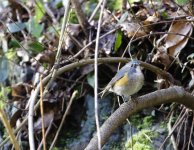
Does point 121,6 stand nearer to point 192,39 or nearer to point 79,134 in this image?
point 192,39

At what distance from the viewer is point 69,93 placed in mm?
3473

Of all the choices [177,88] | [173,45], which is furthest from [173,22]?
[177,88]

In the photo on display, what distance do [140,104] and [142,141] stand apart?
0.89 meters

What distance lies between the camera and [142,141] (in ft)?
9.85

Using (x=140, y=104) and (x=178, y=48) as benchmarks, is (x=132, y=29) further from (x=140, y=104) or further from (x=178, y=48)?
(x=140, y=104)

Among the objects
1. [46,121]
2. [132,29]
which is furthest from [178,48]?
[46,121]

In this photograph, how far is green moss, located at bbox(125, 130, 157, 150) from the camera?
2.93 m

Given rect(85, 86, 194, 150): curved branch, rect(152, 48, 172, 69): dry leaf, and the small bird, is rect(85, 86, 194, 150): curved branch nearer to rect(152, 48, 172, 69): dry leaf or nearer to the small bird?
the small bird

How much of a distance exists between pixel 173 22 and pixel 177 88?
888mm

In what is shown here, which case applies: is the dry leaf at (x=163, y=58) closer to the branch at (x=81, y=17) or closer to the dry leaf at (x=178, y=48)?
the dry leaf at (x=178, y=48)

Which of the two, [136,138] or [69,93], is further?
[69,93]

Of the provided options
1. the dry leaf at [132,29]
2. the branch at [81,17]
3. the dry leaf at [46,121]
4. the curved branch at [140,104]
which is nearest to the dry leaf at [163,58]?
the dry leaf at [132,29]

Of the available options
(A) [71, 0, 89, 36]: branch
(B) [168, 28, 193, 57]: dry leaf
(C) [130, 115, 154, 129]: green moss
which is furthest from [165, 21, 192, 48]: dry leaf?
(A) [71, 0, 89, 36]: branch

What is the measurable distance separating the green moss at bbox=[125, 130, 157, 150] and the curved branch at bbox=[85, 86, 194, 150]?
55cm
